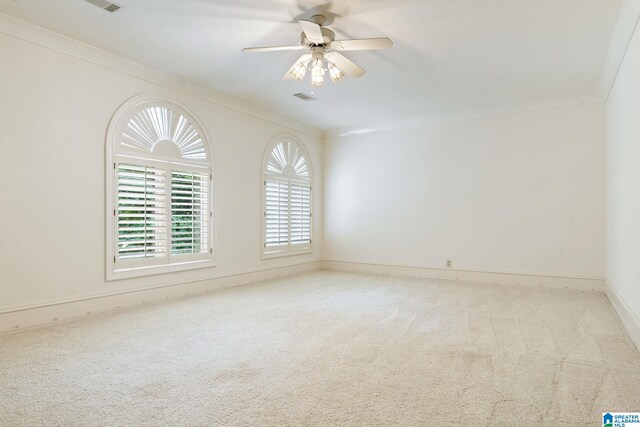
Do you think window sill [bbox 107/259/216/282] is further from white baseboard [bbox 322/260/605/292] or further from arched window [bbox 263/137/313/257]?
white baseboard [bbox 322/260/605/292]

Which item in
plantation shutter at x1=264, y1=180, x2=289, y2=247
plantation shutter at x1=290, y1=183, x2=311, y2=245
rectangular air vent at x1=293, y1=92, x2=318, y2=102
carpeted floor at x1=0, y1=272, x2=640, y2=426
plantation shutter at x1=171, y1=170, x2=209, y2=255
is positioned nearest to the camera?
carpeted floor at x1=0, y1=272, x2=640, y2=426

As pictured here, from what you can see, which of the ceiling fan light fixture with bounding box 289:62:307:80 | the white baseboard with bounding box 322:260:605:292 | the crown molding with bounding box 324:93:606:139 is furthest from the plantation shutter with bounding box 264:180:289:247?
the ceiling fan light fixture with bounding box 289:62:307:80

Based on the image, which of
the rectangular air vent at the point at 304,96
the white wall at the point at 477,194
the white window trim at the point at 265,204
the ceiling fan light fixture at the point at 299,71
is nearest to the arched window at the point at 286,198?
the white window trim at the point at 265,204

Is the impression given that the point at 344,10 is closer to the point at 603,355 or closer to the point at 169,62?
the point at 169,62

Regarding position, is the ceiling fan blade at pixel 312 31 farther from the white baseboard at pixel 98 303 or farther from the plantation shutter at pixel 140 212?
the white baseboard at pixel 98 303

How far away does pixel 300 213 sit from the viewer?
6594 millimetres

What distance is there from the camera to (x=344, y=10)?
3.00 meters

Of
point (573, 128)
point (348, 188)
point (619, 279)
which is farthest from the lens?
point (348, 188)

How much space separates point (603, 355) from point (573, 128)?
3.55m

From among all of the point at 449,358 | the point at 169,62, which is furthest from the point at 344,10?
the point at 449,358

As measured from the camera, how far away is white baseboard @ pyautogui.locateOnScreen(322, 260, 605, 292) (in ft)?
16.3

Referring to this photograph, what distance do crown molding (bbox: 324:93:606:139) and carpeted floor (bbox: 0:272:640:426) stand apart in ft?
8.97

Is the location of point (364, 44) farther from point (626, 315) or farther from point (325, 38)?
point (626, 315)

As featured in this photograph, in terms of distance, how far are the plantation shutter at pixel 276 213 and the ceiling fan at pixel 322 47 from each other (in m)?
2.68
